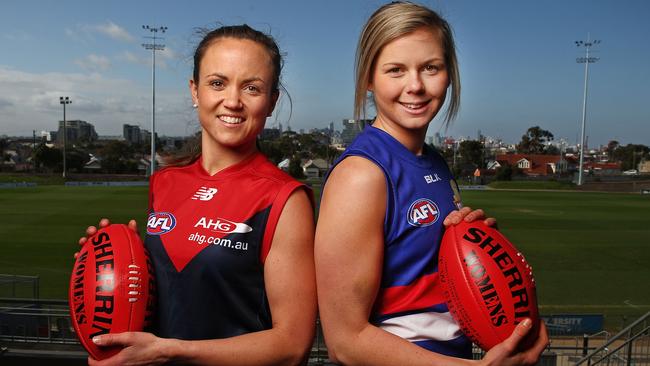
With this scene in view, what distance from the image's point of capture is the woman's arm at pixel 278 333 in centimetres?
177

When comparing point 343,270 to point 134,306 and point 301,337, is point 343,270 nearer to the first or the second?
point 301,337

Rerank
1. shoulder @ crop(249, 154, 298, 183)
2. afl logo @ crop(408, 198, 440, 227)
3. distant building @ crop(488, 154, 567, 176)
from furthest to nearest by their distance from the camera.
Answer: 1. distant building @ crop(488, 154, 567, 176)
2. shoulder @ crop(249, 154, 298, 183)
3. afl logo @ crop(408, 198, 440, 227)

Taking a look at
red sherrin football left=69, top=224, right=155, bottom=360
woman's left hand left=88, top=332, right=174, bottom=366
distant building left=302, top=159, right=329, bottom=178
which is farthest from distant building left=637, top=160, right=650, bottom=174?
woman's left hand left=88, top=332, right=174, bottom=366

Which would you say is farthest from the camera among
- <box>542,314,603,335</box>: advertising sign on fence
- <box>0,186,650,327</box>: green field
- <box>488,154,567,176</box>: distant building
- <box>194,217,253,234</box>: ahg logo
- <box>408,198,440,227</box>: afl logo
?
<box>488,154,567,176</box>: distant building

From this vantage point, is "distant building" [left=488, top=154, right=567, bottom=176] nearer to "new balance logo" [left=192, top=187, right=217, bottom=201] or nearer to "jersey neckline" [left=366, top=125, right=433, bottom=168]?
"jersey neckline" [left=366, top=125, right=433, bottom=168]

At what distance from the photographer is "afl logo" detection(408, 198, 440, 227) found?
1765mm

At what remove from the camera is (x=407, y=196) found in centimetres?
177

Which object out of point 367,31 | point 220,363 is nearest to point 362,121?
point 367,31

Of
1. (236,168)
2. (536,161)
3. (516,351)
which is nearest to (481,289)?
(516,351)

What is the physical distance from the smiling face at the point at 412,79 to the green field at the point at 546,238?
34.9ft

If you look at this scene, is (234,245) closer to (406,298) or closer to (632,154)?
(406,298)

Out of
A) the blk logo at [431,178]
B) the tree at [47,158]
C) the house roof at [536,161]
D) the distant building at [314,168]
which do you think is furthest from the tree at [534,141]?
the blk logo at [431,178]

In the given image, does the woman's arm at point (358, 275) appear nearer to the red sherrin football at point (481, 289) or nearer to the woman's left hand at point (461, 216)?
the red sherrin football at point (481, 289)

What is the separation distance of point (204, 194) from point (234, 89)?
402 millimetres
